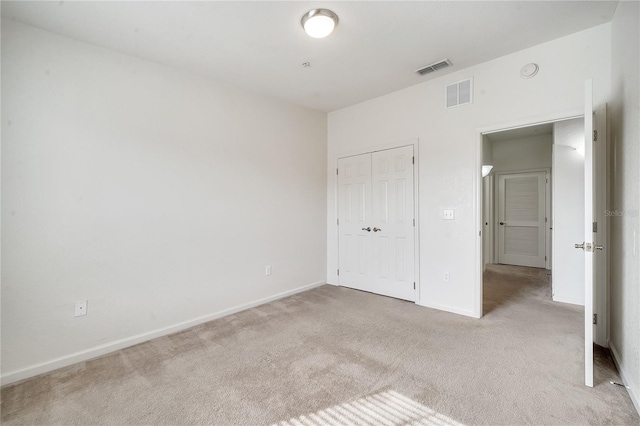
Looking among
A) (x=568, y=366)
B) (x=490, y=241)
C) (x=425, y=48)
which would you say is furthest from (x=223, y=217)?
(x=490, y=241)

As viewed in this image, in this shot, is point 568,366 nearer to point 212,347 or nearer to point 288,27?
point 212,347

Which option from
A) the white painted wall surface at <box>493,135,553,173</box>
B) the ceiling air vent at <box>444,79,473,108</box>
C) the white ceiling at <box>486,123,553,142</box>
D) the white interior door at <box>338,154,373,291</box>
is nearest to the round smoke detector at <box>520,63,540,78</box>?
the ceiling air vent at <box>444,79,473,108</box>

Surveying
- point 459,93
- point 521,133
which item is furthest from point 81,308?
point 521,133

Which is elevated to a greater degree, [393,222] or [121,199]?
[121,199]

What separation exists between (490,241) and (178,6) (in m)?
6.74

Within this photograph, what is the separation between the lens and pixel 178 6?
2082mm

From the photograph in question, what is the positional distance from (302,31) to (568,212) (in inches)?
154

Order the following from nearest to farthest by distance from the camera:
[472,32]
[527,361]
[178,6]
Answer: [178,6], [527,361], [472,32]

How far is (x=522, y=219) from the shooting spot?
608cm

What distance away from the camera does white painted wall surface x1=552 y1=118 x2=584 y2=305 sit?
3.64 meters

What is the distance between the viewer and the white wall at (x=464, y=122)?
8.46 ft

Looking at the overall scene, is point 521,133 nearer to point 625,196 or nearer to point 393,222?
point 393,222

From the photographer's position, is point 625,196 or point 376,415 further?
point 625,196

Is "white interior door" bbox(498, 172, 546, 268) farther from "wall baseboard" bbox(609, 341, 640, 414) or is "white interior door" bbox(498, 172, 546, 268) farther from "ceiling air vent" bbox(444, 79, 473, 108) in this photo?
"wall baseboard" bbox(609, 341, 640, 414)
